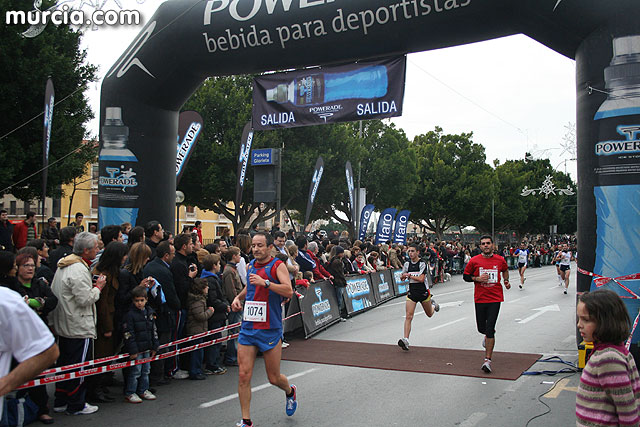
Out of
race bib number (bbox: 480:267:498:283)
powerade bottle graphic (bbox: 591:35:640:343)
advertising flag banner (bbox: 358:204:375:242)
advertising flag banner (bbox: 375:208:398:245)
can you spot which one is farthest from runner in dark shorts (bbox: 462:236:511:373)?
advertising flag banner (bbox: 358:204:375:242)

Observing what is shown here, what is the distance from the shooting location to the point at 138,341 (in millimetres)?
6746

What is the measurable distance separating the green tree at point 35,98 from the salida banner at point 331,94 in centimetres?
875

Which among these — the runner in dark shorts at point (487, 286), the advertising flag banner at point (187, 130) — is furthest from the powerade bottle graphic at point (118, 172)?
the runner in dark shorts at point (487, 286)

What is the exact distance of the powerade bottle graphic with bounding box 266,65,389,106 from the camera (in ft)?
32.8

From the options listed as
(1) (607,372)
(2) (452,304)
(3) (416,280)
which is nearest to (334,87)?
(3) (416,280)

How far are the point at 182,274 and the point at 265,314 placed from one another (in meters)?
2.35

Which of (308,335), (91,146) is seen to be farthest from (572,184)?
(308,335)

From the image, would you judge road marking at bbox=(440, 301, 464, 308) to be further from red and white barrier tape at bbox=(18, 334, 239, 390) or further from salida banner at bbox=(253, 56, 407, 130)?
red and white barrier tape at bbox=(18, 334, 239, 390)

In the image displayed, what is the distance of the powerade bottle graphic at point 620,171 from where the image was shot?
Answer: 7.59 m

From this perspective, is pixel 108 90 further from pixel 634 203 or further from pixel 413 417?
pixel 634 203

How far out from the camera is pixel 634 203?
760 cm

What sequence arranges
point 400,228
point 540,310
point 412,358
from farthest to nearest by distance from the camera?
Answer: point 400,228 → point 540,310 → point 412,358

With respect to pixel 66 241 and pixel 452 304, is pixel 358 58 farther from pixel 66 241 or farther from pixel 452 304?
pixel 452 304

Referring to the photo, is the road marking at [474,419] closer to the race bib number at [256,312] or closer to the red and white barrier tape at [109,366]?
the race bib number at [256,312]
